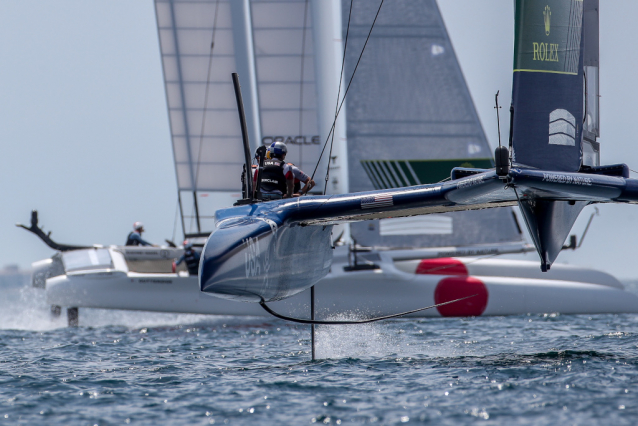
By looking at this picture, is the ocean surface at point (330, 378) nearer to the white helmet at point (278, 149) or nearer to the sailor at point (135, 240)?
the white helmet at point (278, 149)

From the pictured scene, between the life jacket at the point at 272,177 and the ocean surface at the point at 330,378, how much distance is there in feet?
4.73

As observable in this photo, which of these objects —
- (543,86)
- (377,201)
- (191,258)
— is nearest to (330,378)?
(377,201)

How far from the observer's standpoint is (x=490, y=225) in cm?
1091

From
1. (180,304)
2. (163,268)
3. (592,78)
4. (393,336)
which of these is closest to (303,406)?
(393,336)

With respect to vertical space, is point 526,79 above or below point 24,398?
above

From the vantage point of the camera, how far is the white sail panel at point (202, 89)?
12.0 meters

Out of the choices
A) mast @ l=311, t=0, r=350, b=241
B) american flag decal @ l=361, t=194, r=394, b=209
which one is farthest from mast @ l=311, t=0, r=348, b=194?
american flag decal @ l=361, t=194, r=394, b=209

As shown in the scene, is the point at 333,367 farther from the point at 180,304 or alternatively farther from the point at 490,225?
the point at 490,225

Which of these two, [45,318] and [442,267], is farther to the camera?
[45,318]

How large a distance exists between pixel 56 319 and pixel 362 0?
6172 mm

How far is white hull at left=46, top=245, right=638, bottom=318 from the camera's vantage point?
10102 mm

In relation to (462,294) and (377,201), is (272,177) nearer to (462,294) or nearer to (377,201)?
(377,201)

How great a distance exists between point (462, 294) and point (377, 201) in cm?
480

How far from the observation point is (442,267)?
10.4 meters
